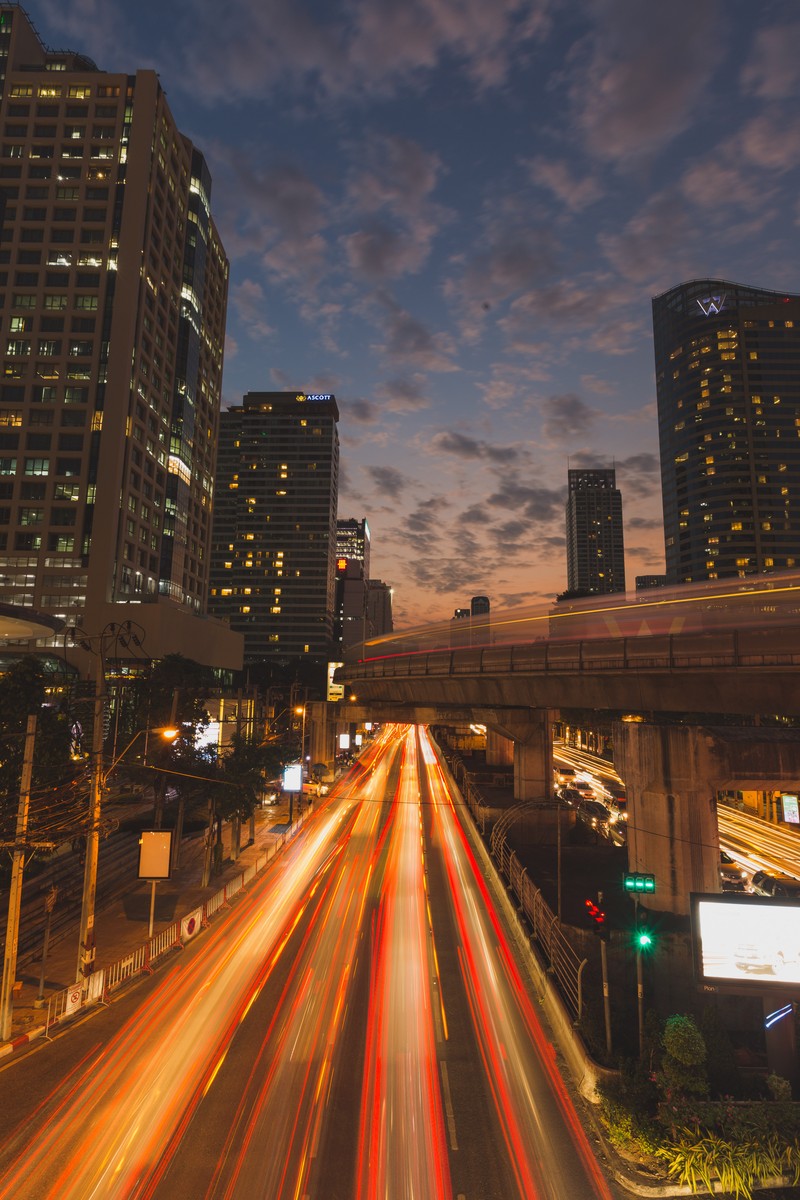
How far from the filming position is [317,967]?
21.4m

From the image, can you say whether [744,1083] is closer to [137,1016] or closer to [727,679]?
[727,679]

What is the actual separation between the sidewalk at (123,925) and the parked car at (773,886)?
27575mm

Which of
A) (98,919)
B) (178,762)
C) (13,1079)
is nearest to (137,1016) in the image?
(13,1079)

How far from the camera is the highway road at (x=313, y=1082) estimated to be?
454 inches

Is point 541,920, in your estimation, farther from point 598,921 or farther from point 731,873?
point 731,873

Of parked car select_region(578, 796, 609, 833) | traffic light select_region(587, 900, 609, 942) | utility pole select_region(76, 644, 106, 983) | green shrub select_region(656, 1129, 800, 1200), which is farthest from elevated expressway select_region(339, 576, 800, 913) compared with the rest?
utility pole select_region(76, 644, 106, 983)

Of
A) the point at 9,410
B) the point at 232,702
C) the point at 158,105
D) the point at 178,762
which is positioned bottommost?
the point at 178,762

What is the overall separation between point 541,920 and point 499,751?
4799 cm

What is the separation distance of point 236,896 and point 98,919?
240 inches

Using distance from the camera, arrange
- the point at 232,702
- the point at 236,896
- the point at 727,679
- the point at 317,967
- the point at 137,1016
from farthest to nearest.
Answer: the point at 232,702, the point at 236,896, the point at 727,679, the point at 317,967, the point at 137,1016

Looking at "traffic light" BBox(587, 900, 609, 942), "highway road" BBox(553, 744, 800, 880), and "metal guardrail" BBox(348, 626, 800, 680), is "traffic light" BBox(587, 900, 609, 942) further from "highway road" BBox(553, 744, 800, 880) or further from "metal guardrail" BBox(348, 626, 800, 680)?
"highway road" BBox(553, 744, 800, 880)

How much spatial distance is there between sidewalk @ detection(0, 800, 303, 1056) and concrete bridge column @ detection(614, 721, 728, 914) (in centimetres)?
2023

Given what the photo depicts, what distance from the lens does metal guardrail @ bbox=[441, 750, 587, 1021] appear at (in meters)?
19.3

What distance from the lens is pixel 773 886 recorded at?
1225 inches
